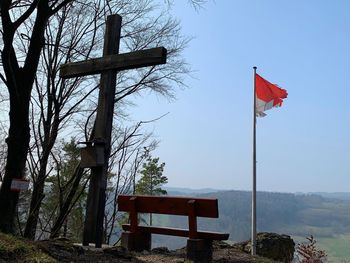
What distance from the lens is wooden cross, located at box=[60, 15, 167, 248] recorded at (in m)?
6.54

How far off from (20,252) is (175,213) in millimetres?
2818

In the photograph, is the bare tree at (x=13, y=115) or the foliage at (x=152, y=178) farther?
the foliage at (x=152, y=178)

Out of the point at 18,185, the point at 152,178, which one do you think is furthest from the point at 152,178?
the point at 18,185

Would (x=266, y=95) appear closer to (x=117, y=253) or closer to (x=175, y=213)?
(x=175, y=213)

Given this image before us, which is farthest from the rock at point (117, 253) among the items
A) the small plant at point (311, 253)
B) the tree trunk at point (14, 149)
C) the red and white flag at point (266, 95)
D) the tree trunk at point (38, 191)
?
the red and white flag at point (266, 95)

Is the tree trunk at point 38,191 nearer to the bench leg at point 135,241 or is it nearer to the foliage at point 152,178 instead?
the bench leg at point 135,241

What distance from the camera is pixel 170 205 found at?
286 inches

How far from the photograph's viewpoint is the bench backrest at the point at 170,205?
6.73 metres

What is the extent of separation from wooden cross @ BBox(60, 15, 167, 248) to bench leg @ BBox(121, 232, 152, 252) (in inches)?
37.8

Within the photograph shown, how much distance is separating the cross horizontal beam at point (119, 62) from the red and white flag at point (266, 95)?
40.6 ft

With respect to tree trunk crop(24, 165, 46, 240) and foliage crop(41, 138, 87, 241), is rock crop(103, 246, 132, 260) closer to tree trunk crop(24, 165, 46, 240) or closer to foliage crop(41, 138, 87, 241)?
tree trunk crop(24, 165, 46, 240)

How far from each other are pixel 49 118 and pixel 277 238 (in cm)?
748

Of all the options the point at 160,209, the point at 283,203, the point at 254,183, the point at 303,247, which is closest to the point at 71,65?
the point at 160,209

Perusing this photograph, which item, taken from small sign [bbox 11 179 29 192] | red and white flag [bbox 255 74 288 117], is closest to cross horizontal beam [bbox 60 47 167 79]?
small sign [bbox 11 179 29 192]
